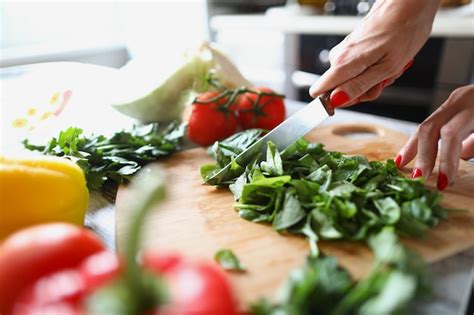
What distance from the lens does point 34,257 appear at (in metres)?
0.43

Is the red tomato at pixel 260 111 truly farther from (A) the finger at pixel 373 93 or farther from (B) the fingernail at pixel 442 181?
(B) the fingernail at pixel 442 181

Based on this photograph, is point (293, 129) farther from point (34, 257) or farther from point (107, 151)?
point (34, 257)

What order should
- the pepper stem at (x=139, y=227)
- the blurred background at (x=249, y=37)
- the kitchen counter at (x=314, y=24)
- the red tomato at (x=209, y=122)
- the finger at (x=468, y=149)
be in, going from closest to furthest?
the pepper stem at (x=139, y=227) → the finger at (x=468, y=149) → the red tomato at (x=209, y=122) → the kitchen counter at (x=314, y=24) → the blurred background at (x=249, y=37)

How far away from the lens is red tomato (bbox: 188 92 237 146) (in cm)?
111

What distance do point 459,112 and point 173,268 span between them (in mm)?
692

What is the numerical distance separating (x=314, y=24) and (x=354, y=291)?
203cm

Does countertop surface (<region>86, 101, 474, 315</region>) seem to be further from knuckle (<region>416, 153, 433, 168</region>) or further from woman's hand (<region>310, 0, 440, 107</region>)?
woman's hand (<region>310, 0, 440, 107</region>)

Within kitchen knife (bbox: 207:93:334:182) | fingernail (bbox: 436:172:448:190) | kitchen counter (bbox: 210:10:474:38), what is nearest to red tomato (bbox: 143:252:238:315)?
kitchen knife (bbox: 207:93:334:182)

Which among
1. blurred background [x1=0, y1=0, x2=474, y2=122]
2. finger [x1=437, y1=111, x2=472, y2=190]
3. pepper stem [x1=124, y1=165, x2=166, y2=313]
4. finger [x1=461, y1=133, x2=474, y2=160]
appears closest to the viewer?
pepper stem [x1=124, y1=165, x2=166, y2=313]

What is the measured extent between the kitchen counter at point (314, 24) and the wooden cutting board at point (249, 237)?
1202mm

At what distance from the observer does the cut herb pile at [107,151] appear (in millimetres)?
865

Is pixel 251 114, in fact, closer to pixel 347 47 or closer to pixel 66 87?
pixel 347 47

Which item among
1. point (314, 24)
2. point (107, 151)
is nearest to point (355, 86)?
point (107, 151)

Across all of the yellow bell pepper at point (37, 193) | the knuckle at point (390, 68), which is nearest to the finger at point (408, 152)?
the knuckle at point (390, 68)
